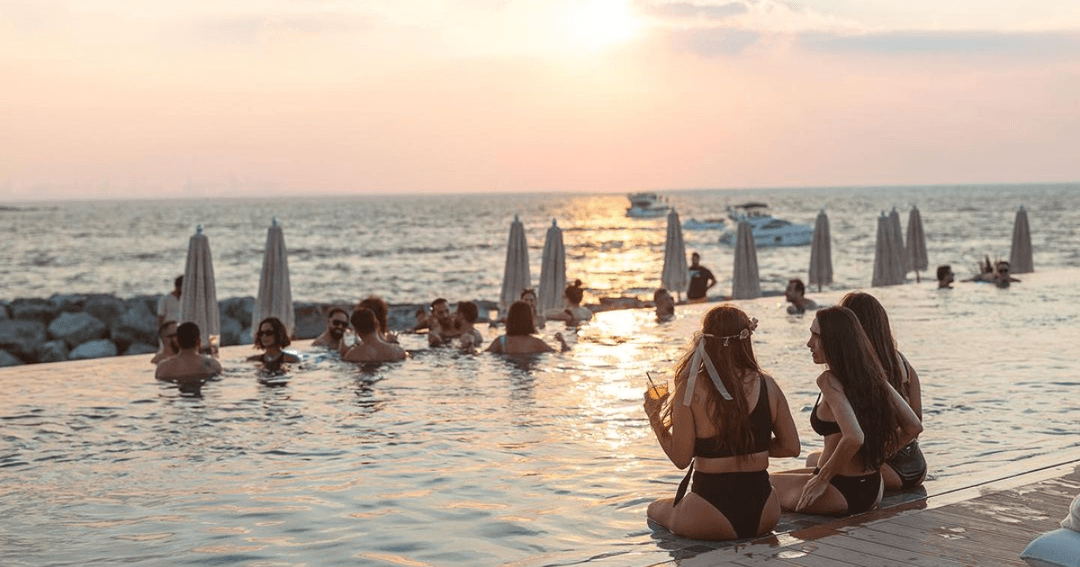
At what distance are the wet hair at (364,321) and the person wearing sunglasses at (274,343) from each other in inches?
37.7

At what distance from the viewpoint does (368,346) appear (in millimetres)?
16562

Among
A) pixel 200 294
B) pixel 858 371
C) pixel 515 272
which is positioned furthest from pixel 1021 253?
pixel 858 371

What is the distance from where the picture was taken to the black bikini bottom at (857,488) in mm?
7230

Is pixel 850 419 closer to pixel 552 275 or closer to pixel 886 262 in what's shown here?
pixel 552 275

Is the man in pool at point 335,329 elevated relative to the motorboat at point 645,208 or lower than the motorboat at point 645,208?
lower

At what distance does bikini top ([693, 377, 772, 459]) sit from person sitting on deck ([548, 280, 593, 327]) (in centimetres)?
1481

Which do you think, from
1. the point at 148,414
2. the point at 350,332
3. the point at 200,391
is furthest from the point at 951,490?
the point at 350,332

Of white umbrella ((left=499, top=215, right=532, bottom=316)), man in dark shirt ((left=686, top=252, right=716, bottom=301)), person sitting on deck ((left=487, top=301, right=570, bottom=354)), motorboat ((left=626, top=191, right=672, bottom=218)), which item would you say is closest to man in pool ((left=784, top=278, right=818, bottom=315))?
man in dark shirt ((left=686, top=252, right=716, bottom=301))

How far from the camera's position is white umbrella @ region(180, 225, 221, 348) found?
657 inches

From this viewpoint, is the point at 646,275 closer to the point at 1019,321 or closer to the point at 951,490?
the point at 1019,321

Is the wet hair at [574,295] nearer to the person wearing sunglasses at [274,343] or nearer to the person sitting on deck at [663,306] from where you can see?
the person sitting on deck at [663,306]

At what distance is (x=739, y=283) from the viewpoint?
2583cm

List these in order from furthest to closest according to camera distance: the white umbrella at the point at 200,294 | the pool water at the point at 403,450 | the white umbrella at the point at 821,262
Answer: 1. the white umbrella at the point at 821,262
2. the white umbrella at the point at 200,294
3. the pool water at the point at 403,450

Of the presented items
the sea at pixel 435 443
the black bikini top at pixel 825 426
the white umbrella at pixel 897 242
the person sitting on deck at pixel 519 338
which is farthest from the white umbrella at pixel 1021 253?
the black bikini top at pixel 825 426
